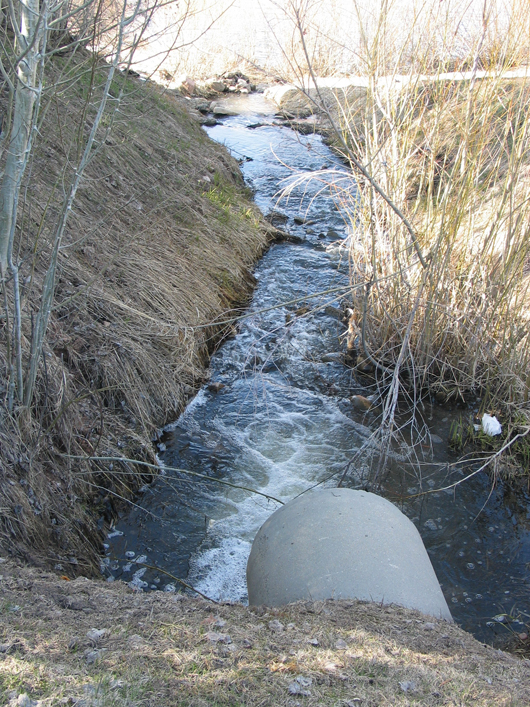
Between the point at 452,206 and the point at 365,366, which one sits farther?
the point at 365,366

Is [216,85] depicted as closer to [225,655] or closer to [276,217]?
[276,217]

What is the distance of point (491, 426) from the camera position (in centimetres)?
441

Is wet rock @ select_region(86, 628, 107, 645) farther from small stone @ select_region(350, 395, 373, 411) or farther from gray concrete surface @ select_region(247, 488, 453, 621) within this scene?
small stone @ select_region(350, 395, 373, 411)

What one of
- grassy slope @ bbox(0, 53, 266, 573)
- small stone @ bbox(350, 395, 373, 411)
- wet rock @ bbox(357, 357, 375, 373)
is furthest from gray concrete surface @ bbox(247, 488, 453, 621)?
wet rock @ bbox(357, 357, 375, 373)

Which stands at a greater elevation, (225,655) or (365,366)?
(365,366)

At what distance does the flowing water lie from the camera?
3451mm

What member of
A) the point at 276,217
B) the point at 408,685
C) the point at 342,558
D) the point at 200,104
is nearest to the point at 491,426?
the point at 342,558

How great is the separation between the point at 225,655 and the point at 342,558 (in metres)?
0.91

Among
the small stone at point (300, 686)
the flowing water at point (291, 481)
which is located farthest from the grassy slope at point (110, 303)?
the small stone at point (300, 686)

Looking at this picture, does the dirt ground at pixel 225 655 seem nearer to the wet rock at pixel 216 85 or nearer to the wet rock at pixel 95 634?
the wet rock at pixel 95 634

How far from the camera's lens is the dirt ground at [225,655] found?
5.94ft

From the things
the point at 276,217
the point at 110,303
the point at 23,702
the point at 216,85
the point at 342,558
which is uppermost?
the point at 216,85

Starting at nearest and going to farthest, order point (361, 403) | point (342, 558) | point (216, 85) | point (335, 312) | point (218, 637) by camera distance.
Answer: point (218, 637) → point (342, 558) → point (361, 403) → point (335, 312) → point (216, 85)

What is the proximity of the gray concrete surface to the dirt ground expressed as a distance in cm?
15
